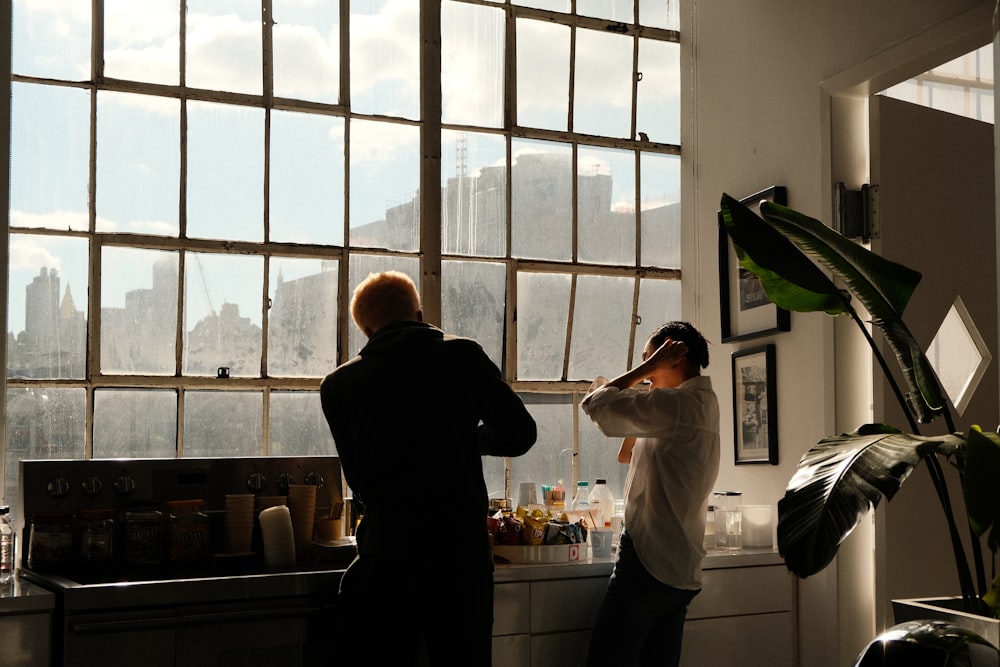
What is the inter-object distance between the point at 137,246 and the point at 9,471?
76 cm

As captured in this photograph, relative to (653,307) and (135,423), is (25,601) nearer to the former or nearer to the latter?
(135,423)

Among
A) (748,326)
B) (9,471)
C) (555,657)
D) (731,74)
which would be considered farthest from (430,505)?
(731,74)

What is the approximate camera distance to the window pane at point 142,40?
3162mm

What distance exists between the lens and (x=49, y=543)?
8.75ft

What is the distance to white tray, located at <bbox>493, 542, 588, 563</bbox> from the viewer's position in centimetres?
301

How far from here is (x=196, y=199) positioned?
3.25m

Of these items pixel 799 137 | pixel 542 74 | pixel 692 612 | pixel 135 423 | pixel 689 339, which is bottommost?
pixel 692 612

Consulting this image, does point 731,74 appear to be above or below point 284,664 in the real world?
above

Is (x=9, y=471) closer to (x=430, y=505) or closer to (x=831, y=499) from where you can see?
(x=430, y=505)

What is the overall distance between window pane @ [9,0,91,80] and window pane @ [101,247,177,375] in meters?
0.56

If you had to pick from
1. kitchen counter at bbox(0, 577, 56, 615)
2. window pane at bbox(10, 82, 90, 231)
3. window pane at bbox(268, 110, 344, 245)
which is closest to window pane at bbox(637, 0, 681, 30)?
window pane at bbox(268, 110, 344, 245)

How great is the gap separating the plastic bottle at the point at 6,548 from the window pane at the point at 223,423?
24.5 inches

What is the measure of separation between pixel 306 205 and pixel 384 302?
0.90m

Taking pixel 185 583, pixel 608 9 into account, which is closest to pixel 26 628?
pixel 185 583
